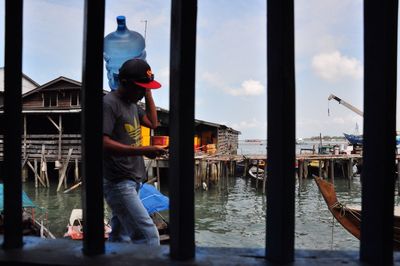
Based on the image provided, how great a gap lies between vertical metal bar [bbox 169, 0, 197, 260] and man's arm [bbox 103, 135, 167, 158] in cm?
176

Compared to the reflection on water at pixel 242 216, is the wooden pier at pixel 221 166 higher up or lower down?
higher up

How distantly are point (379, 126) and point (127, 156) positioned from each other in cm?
212

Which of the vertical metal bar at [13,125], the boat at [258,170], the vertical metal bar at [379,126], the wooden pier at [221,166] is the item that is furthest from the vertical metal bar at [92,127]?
the boat at [258,170]

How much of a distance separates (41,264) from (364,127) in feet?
2.85

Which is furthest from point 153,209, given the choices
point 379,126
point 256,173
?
point 256,173

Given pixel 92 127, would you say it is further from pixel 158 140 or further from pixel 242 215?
pixel 242 215

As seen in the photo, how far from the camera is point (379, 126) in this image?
97 cm

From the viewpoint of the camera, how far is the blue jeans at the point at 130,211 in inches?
116

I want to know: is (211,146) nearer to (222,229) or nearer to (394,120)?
(222,229)

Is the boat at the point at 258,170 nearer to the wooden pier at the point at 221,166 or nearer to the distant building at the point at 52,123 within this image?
the wooden pier at the point at 221,166

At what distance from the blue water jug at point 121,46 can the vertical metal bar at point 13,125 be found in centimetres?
304

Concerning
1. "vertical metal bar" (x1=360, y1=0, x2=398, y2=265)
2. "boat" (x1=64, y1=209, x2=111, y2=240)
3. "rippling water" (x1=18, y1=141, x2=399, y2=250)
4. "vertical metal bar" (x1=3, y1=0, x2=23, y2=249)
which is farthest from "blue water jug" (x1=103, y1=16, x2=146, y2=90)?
"rippling water" (x1=18, y1=141, x2=399, y2=250)

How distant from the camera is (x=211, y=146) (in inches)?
1256

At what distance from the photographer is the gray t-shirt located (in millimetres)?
2904
